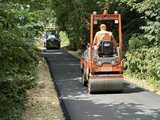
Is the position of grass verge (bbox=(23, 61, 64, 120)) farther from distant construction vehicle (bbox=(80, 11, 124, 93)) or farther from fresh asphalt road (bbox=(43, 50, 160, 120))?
distant construction vehicle (bbox=(80, 11, 124, 93))

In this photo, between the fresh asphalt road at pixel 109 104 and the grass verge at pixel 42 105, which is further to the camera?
the fresh asphalt road at pixel 109 104

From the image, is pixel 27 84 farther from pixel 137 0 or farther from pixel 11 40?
pixel 137 0

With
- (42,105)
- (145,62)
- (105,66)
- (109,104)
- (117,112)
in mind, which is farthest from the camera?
(145,62)

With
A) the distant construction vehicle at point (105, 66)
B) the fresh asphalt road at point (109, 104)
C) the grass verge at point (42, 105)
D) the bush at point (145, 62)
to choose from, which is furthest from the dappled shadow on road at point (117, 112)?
the bush at point (145, 62)

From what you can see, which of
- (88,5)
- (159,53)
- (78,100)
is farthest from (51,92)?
(88,5)

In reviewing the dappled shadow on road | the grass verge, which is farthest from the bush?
the grass verge

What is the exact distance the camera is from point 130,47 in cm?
2259

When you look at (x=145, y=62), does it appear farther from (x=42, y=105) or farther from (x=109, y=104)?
(x=42, y=105)

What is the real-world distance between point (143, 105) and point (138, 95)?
2.14 m

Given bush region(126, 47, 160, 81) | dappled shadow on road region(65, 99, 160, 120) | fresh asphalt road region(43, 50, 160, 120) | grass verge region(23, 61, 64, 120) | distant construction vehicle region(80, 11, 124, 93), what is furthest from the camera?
bush region(126, 47, 160, 81)

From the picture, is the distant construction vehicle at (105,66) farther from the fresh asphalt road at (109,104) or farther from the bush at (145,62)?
the bush at (145,62)

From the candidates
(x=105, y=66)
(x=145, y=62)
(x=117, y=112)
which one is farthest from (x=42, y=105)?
(x=145, y=62)

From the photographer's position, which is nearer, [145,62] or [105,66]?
[105,66]

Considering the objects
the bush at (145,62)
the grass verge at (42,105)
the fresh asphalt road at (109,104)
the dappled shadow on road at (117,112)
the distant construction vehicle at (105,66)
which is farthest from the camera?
the bush at (145,62)
